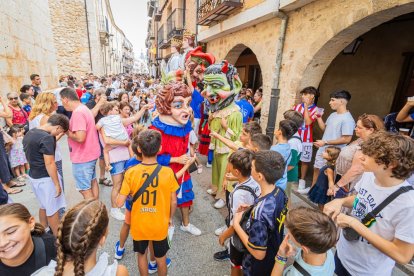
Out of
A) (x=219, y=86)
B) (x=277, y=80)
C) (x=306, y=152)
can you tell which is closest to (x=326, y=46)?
(x=277, y=80)

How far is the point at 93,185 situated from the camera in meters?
3.37

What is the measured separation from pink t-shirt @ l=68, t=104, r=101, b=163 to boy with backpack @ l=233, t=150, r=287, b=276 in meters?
2.33

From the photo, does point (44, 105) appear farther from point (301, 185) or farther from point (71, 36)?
point (71, 36)

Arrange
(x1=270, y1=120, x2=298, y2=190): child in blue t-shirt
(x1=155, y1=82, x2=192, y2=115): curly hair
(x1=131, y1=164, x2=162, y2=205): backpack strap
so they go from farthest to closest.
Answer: (x1=155, y1=82, x2=192, y2=115): curly hair
(x1=270, y1=120, x2=298, y2=190): child in blue t-shirt
(x1=131, y1=164, x2=162, y2=205): backpack strap

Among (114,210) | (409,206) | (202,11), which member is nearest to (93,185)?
(114,210)

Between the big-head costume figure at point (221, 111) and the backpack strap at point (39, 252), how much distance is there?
2.48m

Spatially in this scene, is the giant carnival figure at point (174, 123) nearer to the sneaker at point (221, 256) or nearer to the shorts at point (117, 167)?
the sneaker at point (221, 256)

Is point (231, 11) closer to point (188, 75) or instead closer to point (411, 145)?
point (188, 75)

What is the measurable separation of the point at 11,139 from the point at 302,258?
15.9 feet

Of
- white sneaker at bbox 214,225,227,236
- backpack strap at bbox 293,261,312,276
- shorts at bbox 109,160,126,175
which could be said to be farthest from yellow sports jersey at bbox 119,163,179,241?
shorts at bbox 109,160,126,175

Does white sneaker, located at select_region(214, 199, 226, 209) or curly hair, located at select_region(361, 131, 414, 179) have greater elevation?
curly hair, located at select_region(361, 131, 414, 179)

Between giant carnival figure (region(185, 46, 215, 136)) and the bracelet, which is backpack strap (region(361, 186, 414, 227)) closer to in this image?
the bracelet

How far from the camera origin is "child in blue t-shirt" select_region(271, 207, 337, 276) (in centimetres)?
120

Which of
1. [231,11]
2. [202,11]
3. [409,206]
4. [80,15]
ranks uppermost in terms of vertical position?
[80,15]
